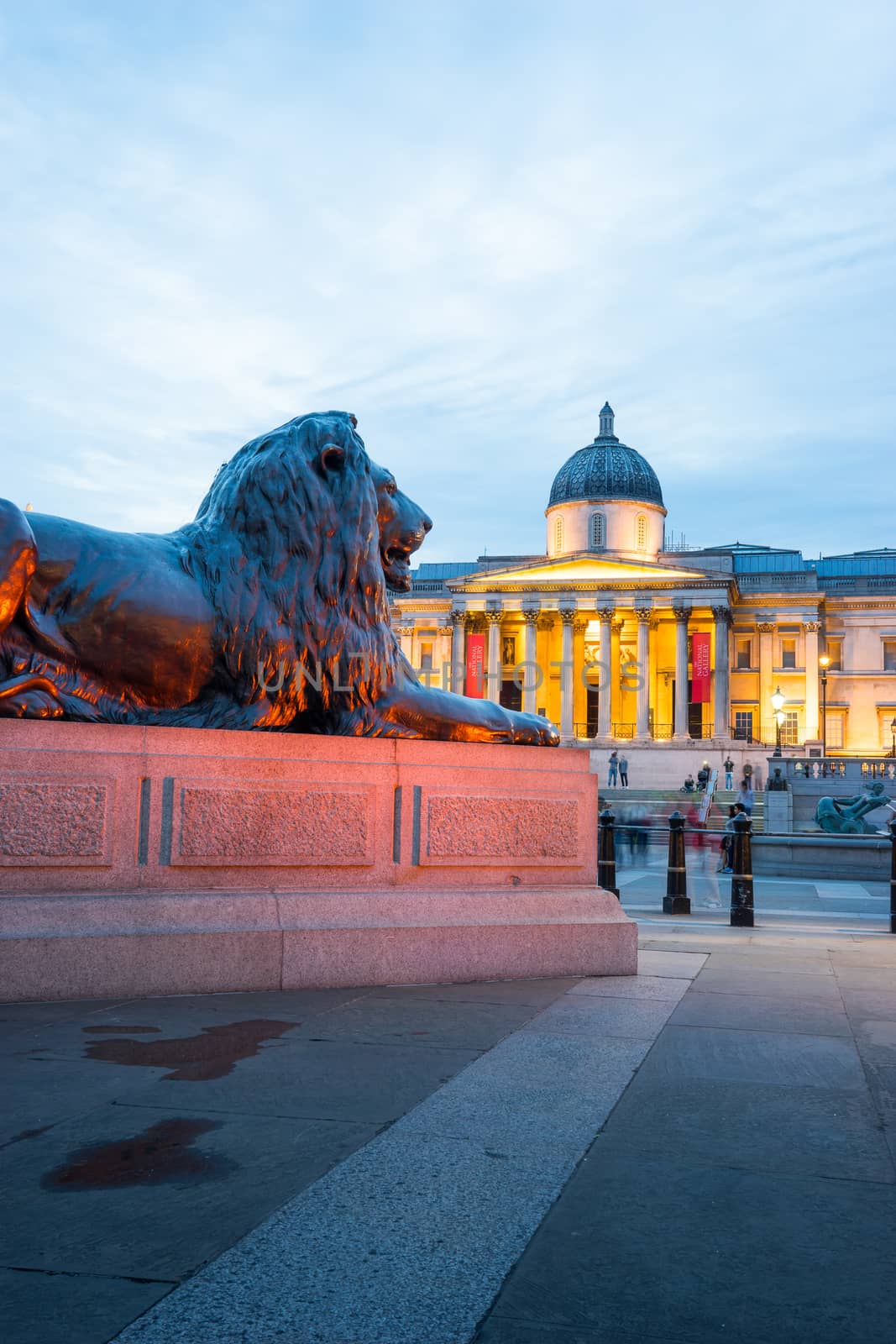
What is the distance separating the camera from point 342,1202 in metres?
2.59

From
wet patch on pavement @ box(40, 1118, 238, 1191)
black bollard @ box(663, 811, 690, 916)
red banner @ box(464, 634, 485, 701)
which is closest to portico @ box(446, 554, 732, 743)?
red banner @ box(464, 634, 485, 701)

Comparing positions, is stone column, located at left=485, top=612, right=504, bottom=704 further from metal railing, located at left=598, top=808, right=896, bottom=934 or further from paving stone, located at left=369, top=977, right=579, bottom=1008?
paving stone, located at left=369, top=977, right=579, bottom=1008

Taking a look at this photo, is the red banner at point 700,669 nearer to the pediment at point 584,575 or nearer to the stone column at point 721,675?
the stone column at point 721,675

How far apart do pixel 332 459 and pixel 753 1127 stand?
150 inches

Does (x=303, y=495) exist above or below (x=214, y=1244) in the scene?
above

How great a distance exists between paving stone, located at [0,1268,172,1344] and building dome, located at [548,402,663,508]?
75220 millimetres

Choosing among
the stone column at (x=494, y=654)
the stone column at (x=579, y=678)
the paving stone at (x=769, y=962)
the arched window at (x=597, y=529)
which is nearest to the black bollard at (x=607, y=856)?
the paving stone at (x=769, y=962)

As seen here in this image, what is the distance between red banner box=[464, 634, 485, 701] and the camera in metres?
72.2

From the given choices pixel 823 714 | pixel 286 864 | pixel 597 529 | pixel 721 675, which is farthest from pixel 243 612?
pixel 597 529

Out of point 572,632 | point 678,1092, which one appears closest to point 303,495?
point 678,1092

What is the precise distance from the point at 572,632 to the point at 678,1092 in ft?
230

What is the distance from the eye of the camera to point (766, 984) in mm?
6438

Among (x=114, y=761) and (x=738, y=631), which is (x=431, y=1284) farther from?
(x=738, y=631)

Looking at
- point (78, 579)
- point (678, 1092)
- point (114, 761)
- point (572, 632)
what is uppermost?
point (572, 632)
